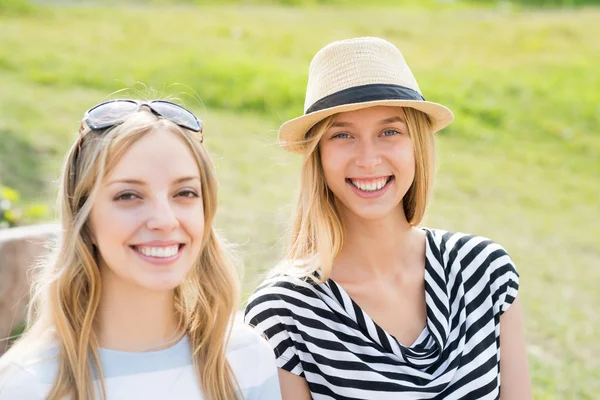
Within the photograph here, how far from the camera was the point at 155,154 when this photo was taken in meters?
2.21

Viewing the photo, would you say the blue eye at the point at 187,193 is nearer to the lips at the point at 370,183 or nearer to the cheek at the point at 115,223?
the cheek at the point at 115,223

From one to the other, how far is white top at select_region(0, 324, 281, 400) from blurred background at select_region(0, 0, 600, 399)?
1.01m

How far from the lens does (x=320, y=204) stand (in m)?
2.81

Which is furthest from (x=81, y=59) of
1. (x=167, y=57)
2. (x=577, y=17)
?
(x=577, y=17)

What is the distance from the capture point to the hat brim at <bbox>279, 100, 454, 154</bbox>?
8.70 feet

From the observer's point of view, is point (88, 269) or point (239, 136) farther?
point (239, 136)

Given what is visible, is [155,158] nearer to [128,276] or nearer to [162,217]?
[162,217]

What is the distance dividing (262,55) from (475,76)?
9.42 ft

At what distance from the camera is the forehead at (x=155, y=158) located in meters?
2.18

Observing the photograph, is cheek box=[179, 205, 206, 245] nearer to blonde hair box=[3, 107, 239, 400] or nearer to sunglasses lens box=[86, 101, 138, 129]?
blonde hair box=[3, 107, 239, 400]

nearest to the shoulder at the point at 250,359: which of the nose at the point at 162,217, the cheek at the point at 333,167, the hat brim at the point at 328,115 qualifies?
the nose at the point at 162,217

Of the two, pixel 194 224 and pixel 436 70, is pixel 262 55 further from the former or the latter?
pixel 194 224

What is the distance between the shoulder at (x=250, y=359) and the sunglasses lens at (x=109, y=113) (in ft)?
2.23

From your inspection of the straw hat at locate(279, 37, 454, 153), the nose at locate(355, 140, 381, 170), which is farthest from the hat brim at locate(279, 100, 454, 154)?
the nose at locate(355, 140, 381, 170)
